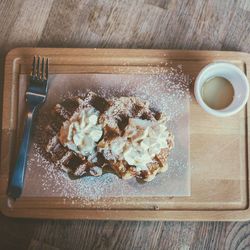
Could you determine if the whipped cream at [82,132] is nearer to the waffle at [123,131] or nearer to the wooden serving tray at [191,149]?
the waffle at [123,131]

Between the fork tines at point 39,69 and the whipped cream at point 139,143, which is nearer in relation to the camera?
the whipped cream at point 139,143

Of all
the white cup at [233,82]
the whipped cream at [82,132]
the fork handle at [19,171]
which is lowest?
the fork handle at [19,171]

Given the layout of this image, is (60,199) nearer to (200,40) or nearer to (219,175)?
(219,175)

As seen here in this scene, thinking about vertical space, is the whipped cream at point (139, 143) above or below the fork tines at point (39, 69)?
below

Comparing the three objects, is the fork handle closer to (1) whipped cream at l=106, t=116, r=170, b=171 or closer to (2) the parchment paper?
(2) the parchment paper

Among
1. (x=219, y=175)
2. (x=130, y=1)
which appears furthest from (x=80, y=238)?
(x=130, y=1)

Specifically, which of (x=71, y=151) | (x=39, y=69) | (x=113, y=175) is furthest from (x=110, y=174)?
(x=39, y=69)

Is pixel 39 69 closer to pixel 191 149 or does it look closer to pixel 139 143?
pixel 139 143

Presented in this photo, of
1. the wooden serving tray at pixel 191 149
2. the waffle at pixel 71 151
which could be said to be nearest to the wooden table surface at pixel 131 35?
the wooden serving tray at pixel 191 149
